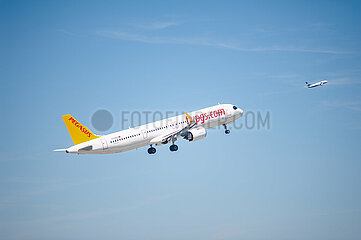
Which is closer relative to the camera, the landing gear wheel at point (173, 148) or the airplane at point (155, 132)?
the airplane at point (155, 132)

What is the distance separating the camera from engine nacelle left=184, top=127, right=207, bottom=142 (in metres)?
88.9

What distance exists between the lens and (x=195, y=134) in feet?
292

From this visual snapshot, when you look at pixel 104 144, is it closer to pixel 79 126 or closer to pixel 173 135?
pixel 79 126

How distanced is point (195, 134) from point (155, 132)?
267 inches

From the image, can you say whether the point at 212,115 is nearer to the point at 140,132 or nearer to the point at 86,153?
the point at 140,132

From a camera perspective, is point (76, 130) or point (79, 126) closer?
point (76, 130)

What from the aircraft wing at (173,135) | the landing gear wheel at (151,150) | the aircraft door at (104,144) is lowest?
the aircraft door at (104,144)

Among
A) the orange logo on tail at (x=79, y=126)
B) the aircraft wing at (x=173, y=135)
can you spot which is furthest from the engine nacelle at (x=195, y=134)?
the orange logo on tail at (x=79, y=126)

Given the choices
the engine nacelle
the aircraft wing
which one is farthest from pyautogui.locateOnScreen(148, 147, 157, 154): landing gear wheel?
the engine nacelle

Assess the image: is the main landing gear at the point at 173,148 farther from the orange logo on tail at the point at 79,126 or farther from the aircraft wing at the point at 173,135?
the orange logo on tail at the point at 79,126

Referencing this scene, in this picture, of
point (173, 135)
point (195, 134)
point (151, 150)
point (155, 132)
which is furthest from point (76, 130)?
point (195, 134)

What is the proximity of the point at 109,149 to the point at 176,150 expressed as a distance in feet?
40.4

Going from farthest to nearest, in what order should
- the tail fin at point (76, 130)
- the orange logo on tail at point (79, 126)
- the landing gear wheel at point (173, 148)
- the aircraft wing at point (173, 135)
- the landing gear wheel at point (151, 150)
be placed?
the landing gear wheel at point (151, 150) → the landing gear wheel at point (173, 148) → the aircraft wing at point (173, 135) → the orange logo on tail at point (79, 126) → the tail fin at point (76, 130)

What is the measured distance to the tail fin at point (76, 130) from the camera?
268 feet
